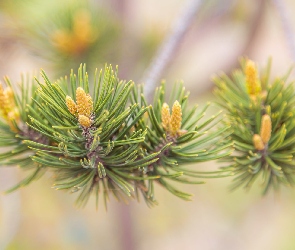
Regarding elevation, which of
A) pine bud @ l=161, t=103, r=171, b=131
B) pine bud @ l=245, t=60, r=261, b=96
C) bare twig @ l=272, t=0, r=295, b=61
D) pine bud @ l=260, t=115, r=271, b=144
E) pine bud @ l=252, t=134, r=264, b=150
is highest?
bare twig @ l=272, t=0, r=295, b=61

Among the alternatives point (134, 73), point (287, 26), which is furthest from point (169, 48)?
point (134, 73)

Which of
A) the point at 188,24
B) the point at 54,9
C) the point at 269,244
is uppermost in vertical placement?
the point at 54,9

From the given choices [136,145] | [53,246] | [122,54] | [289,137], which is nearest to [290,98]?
[289,137]

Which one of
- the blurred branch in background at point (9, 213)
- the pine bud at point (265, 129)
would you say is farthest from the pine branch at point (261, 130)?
the blurred branch in background at point (9, 213)

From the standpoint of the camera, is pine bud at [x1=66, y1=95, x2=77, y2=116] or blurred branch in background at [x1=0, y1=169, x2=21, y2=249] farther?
blurred branch in background at [x1=0, y1=169, x2=21, y2=249]

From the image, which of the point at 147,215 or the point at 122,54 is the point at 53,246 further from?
the point at 122,54

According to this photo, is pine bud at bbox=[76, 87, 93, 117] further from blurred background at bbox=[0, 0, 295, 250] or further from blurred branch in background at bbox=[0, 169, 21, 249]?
blurred branch in background at bbox=[0, 169, 21, 249]

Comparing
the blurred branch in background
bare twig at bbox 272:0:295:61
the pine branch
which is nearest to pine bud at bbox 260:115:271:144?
the pine branch
